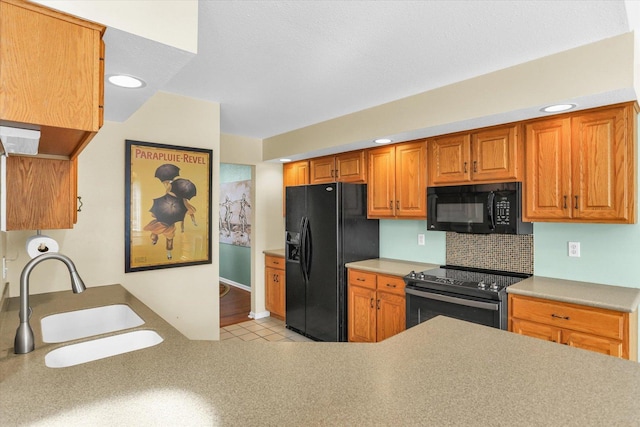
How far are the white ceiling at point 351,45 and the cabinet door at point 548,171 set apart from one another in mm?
576

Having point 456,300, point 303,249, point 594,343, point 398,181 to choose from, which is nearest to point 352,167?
point 398,181

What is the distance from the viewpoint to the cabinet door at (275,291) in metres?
4.55

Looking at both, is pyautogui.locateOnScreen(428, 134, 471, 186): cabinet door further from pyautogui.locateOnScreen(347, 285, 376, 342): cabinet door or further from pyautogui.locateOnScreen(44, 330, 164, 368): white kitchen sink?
pyautogui.locateOnScreen(44, 330, 164, 368): white kitchen sink

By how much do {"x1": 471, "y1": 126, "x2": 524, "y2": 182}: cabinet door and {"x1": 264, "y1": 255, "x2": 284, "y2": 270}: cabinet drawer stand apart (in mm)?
2574

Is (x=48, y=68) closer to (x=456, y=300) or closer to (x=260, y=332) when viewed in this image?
(x=456, y=300)

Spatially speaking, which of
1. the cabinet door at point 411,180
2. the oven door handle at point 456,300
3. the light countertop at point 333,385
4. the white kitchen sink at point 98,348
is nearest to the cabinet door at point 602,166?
the oven door handle at point 456,300

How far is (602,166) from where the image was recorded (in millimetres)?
2305

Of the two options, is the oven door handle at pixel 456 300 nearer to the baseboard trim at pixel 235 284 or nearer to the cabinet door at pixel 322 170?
the cabinet door at pixel 322 170

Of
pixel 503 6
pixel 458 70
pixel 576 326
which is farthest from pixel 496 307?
pixel 503 6

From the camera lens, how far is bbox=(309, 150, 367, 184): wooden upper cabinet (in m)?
3.85

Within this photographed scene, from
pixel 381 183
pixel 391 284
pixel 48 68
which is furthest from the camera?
pixel 381 183

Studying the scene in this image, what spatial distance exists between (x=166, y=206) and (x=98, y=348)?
A: 1.50 meters

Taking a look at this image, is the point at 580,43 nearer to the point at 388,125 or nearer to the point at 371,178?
the point at 388,125

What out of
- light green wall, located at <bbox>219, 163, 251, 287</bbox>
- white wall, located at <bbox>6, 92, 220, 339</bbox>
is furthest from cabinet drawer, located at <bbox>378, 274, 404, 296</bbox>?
light green wall, located at <bbox>219, 163, 251, 287</bbox>
